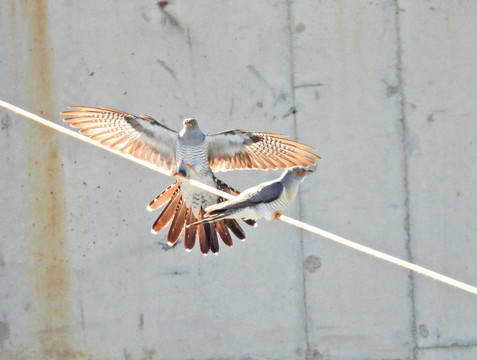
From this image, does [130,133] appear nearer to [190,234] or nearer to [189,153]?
[189,153]

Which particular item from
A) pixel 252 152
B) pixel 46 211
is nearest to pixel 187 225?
pixel 252 152

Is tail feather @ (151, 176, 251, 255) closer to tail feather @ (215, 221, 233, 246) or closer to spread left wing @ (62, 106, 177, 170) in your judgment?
tail feather @ (215, 221, 233, 246)

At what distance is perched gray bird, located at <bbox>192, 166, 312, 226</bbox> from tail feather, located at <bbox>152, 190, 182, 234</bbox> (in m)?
0.80

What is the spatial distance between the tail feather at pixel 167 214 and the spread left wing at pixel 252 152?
291mm

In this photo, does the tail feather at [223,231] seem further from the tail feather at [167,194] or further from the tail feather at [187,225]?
the tail feather at [167,194]

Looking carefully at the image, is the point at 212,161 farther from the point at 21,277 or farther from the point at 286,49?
the point at 21,277

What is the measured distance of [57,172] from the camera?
21.5 ft

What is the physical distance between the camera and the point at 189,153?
18.7ft

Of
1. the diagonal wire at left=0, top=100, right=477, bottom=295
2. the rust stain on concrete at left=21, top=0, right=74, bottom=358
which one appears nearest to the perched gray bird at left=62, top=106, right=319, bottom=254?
the diagonal wire at left=0, top=100, right=477, bottom=295

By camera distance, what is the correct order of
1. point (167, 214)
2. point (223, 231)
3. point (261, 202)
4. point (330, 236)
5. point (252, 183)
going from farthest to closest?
point (252, 183), point (167, 214), point (223, 231), point (261, 202), point (330, 236)

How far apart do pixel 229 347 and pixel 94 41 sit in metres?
2.19

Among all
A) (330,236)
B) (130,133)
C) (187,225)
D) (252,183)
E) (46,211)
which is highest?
(130,133)

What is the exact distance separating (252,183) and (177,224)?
74 centimetres

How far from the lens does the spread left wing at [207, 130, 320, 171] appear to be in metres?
5.76
